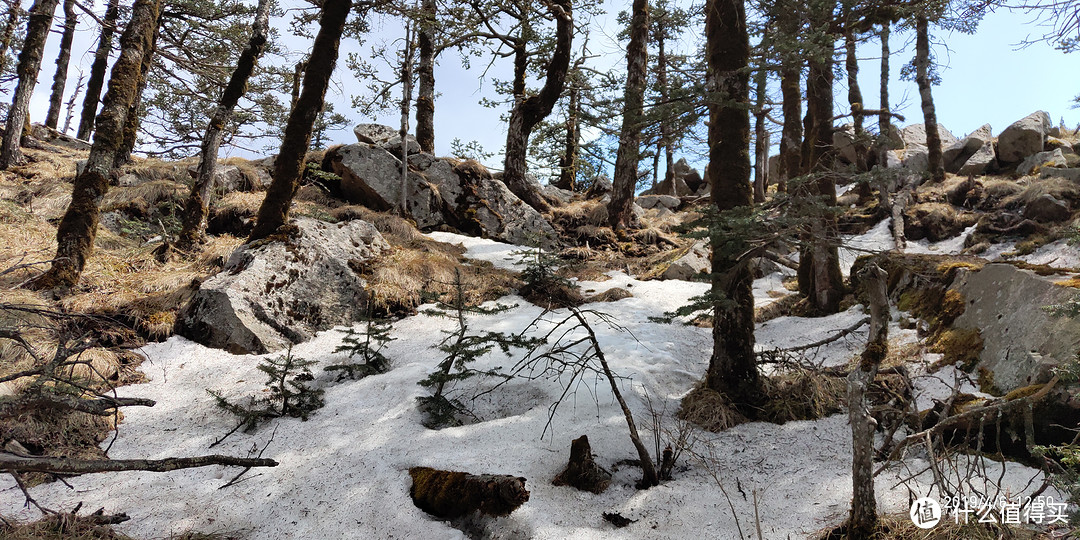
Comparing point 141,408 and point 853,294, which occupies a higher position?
point 853,294

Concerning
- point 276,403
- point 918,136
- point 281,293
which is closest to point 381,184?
point 281,293

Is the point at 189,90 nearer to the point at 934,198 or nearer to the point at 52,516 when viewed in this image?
the point at 52,516

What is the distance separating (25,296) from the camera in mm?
4547

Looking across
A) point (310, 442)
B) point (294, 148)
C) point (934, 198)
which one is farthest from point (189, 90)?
point (934, 198)

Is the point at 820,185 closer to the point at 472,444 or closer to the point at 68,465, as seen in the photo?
the point at 472,444

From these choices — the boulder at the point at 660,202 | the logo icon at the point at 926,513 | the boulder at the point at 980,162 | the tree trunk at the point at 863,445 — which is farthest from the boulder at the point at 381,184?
the boulder at the point at 980,162

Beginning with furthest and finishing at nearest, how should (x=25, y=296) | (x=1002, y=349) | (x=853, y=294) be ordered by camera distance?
(x=853, y=294) < (x=25, y=296) < (x=1002, y=349)

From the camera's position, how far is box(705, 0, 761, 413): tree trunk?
12.3ft

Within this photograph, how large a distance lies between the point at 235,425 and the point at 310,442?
2.42 ft

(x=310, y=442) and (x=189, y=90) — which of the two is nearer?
(x=310, y=442)

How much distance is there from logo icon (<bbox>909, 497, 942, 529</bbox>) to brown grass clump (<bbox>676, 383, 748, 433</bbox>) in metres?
1.39

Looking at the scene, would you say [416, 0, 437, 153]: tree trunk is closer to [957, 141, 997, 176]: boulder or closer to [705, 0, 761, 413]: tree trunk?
[705, 0, 761, 413]: tree trunk

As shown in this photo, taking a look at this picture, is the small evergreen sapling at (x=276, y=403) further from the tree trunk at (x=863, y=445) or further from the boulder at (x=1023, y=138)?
the boulder at (x=1023, y=138)

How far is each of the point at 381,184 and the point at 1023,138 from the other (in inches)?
665
